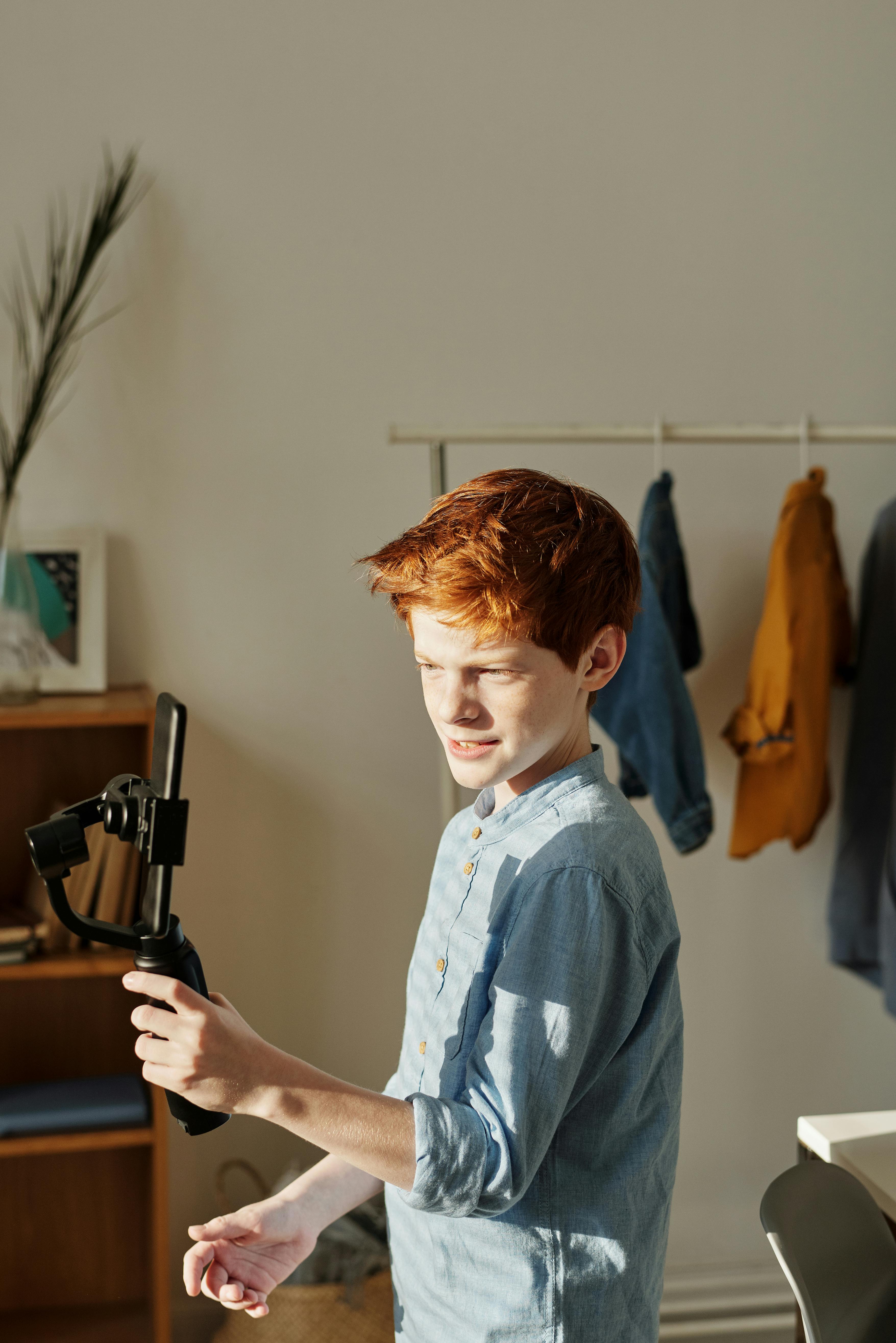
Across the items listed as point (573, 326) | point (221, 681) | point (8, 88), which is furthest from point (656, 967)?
point (8, 88)

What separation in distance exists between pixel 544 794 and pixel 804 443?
144 cm

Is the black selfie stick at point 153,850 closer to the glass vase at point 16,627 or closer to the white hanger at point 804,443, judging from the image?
the glass vase at point 16,627

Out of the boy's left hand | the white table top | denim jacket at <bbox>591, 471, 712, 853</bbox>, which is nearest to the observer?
the boy's left hand

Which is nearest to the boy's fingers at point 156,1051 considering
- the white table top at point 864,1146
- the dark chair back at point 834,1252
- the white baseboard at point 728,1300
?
the dark chair back at point 834,1252

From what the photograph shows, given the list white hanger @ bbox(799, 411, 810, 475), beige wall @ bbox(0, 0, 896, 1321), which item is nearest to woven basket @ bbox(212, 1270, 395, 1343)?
beige wall @ bbox(0, 0, 896, 1321)

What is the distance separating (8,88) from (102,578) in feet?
3.10

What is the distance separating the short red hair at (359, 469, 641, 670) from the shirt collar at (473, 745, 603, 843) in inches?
3.9

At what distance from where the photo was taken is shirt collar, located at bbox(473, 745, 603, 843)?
3.03 ft

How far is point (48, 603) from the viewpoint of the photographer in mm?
2125

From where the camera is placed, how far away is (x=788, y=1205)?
1.09 m

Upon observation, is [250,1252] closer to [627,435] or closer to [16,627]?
[16,627]

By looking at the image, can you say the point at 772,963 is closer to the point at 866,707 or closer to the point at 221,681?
the point at 866,707

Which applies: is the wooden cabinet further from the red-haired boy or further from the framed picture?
the red-haired boy

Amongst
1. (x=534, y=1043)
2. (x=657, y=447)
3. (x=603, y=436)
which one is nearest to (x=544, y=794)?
(x=534, y=1043)
